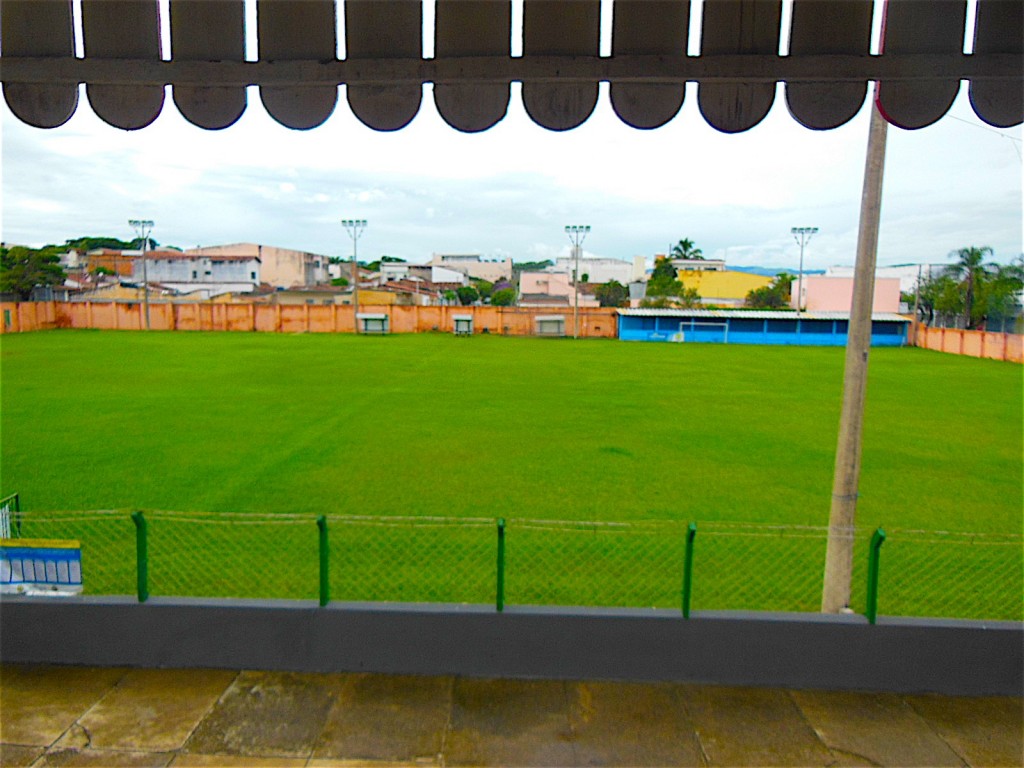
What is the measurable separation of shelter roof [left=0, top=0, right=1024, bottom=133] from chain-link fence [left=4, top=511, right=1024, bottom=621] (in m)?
4.13

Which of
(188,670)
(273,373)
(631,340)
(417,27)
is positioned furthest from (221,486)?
(631,340)

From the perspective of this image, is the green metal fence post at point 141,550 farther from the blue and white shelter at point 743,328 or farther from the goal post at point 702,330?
the goal post at point 702,330

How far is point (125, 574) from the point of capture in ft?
23.4

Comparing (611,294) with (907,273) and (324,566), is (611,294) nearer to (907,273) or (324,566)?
(907,273)

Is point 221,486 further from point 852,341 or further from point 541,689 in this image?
point 852,341

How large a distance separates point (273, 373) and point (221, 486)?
49.5 feet

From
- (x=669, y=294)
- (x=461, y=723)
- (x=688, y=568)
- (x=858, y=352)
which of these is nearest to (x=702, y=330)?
(x=669, y=294)

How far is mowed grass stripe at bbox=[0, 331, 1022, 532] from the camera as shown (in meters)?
10.2

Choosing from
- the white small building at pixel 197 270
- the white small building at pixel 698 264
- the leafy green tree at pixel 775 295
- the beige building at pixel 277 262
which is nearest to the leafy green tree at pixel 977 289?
the leafy green tree at pixel 775 295

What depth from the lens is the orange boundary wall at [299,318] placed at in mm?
50500

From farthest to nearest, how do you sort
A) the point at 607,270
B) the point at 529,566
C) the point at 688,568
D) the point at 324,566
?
the point at 607,270 → the point at 529,566 → the point at 324,566 → the point at 688,568

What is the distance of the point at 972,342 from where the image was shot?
39.6 meters

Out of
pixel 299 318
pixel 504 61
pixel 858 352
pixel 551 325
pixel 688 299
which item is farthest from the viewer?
pixel 688 299

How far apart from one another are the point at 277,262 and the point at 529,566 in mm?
91086
